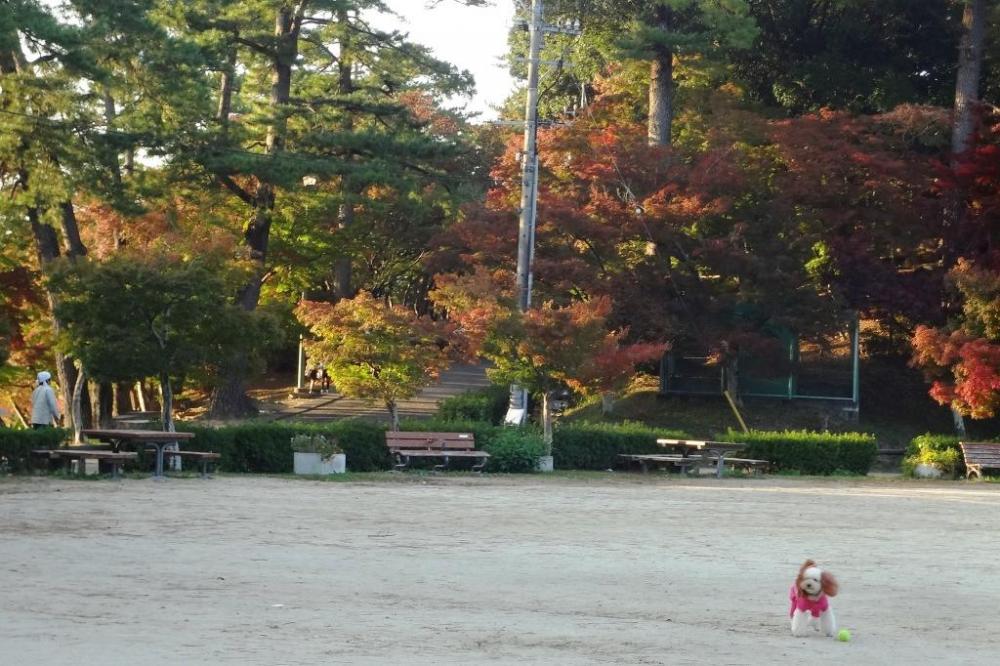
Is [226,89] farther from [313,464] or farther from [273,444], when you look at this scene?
[313,464]

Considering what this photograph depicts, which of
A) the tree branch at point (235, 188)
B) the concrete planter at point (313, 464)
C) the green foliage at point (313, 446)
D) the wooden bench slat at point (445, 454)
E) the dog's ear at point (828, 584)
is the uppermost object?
the tree branch at point (235, 188)

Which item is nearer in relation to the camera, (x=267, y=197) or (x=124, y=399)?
(x=267, y=197)

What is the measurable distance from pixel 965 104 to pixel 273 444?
82.7ft

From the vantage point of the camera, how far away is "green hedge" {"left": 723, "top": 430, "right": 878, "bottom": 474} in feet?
106

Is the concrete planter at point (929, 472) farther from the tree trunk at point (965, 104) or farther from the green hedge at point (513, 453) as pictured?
the green hedge at point (513, 453)

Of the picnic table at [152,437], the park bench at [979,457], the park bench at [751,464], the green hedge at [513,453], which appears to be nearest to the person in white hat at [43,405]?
the picnic table at [152,437]

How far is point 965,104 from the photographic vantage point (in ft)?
138

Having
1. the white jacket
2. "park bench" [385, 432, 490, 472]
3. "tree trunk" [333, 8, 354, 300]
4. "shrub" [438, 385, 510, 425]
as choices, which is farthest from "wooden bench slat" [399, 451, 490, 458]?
"tree trunk" [333, 8, 354, 300]

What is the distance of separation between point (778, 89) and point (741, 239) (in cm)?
1164

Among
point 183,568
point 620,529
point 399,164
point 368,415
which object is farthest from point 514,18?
point 183,568

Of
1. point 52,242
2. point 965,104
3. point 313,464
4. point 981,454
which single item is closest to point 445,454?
point 313,464

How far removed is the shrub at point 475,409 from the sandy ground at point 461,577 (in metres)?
13.5

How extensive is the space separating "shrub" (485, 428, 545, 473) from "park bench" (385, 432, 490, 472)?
0.30 meters

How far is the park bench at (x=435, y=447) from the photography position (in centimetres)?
2744
